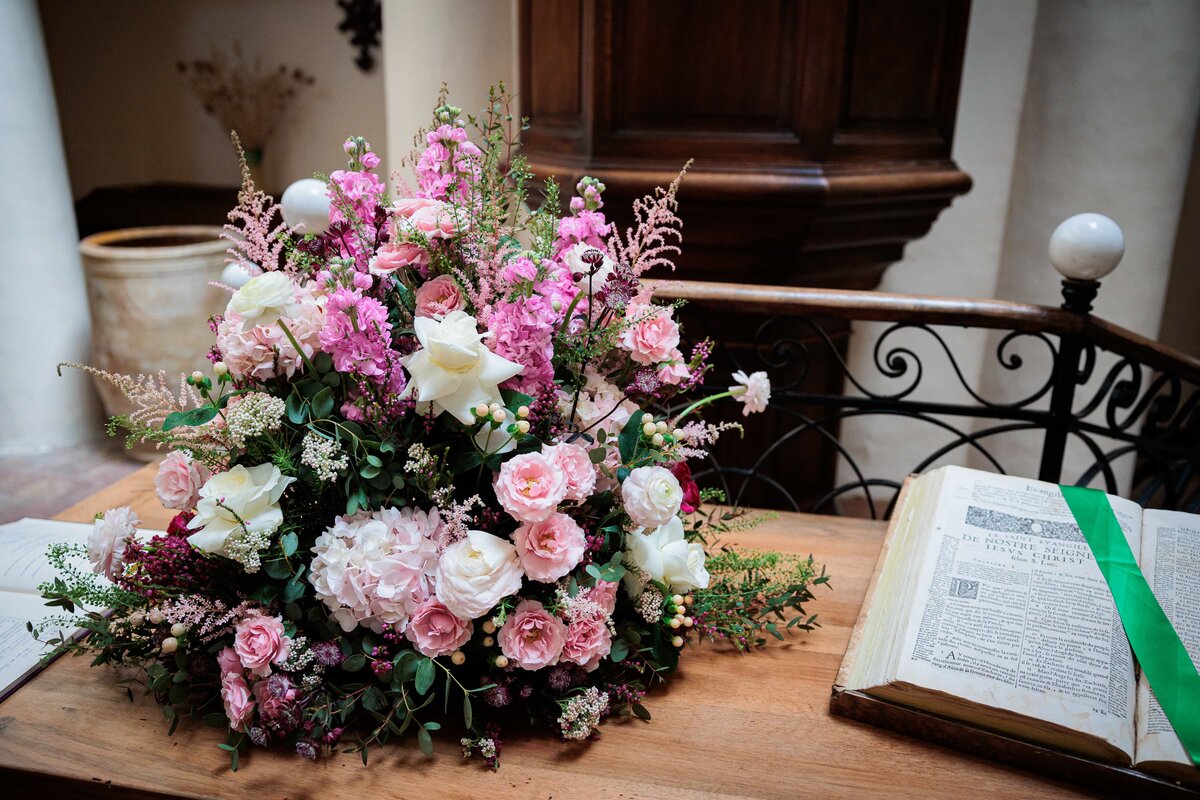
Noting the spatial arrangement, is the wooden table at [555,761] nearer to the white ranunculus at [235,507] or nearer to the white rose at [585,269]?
the white ranunculus at [235,507]

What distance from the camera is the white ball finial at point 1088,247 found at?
155 cm

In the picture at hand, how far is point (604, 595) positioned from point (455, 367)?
0.29 m

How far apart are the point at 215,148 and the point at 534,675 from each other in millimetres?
4902

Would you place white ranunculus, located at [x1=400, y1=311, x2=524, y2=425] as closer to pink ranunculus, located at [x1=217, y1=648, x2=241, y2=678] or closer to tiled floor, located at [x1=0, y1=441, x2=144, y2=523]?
pink ranunculus, located at [x1=217, y1=648, x2=241, y2=678]

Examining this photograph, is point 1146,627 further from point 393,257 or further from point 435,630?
point 393,257

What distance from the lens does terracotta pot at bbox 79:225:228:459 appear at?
3.39m

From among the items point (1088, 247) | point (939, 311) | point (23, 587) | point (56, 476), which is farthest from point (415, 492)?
point (56, 476)

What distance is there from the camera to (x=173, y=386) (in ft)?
11.6

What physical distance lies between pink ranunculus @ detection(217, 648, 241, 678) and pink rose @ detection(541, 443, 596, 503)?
367 mm

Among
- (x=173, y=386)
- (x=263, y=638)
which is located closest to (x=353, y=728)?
(x=263, y=638)

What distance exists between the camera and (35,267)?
352 centimetres

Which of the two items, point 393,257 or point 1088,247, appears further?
point 1088,247

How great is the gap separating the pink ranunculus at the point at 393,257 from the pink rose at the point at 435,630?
0.35 m

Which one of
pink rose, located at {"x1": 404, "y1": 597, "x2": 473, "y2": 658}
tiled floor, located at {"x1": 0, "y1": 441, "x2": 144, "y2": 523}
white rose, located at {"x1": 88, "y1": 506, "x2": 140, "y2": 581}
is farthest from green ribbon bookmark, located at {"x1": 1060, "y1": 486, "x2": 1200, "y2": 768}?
tiled floor, located at {"x1": 0, "y1": 441, "x2": 144, "y2": 523}
